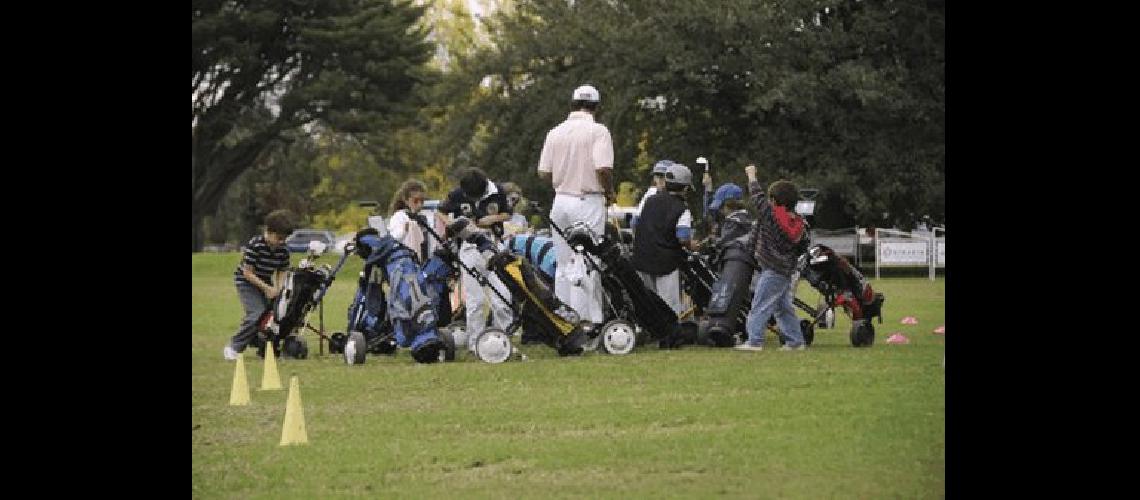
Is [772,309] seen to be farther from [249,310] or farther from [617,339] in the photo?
[249,310]

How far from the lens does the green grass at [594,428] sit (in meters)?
8.66

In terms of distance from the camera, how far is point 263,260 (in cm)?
1709

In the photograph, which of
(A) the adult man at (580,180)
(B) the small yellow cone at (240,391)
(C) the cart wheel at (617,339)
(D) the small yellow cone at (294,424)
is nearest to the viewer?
(D) the small yellow cone at (294,424)

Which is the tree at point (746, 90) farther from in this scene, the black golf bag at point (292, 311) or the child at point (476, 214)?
the black golf bag at point (292, 311)

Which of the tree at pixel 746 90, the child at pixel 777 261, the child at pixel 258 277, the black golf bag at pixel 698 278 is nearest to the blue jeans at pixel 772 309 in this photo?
the child at pixel 777 261

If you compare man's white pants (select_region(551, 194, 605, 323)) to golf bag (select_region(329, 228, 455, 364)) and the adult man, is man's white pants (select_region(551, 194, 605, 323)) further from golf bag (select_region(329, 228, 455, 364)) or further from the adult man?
golf bag (select_region(329, 228, 455, 364))

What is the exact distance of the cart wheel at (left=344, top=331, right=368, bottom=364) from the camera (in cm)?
1594

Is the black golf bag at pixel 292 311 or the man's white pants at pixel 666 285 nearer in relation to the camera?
the black golf bag at pixel 292 311

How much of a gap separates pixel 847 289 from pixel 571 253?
85.4 inches

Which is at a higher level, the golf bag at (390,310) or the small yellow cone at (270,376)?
the golf bag at (390,310)
